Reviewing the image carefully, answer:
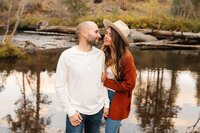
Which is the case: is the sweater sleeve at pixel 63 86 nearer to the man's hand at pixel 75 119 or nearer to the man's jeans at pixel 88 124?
the man's hand at pixel 75 119

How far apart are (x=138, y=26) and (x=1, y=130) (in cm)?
1821

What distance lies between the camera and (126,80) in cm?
239

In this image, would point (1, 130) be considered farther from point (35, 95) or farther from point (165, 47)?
point (165, 47)

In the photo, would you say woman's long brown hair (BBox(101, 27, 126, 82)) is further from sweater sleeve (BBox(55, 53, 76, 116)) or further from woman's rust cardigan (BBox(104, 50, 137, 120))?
sweater sleeve (BBox(55, 53, 76, 116))

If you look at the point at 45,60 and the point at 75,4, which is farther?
the point at 75,4

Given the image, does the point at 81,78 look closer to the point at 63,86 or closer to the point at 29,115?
the point at 63,86

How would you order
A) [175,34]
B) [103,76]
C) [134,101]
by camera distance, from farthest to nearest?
[175,34] → [134,101] → [103,76]

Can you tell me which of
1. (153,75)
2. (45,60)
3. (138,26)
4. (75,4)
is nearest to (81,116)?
(153,75)

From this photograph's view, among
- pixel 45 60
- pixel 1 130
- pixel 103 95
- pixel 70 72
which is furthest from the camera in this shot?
pixel 45 60

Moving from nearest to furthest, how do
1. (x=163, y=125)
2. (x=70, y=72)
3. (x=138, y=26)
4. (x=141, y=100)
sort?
(x=70, y=72), (x=163, y=125), (x=141, y=100), (x=138, y=26)

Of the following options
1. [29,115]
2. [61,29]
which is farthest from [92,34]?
[61,29]

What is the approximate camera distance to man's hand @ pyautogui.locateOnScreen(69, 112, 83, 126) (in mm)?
2095

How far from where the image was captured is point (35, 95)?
17.6 ft

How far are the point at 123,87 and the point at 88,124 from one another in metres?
0.51
